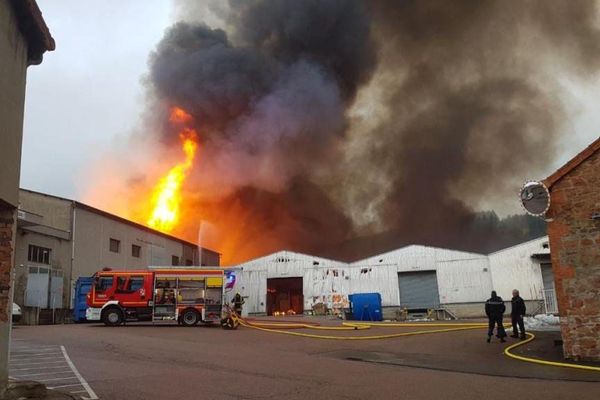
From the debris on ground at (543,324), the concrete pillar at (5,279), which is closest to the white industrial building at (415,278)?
the debris on ground at (543,324)

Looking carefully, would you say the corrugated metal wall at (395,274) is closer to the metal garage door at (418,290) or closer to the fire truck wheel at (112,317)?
the metal garage door at (418,290)

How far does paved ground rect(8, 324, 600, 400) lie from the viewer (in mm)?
7715

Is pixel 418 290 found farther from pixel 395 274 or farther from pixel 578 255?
pixel 578 255

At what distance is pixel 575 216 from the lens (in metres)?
11.2

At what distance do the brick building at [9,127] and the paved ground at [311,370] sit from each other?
1.89m

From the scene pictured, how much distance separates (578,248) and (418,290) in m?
23.4

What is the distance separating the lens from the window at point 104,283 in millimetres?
21797

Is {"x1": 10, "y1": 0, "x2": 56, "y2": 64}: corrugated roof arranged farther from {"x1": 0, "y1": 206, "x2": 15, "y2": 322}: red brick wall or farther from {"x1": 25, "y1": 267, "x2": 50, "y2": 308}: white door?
{"x1": 25, "y1": 267, "x2": 50, "y2": 308}: white door

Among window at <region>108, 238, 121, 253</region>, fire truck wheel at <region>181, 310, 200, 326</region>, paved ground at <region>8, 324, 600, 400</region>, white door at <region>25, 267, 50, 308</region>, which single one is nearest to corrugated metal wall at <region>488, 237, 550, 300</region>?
paved ground at <region>8, 324, 600, 400</region>

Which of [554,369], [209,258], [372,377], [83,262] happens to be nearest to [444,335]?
[554,369]

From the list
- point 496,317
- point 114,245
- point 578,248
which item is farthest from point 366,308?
point 114,245

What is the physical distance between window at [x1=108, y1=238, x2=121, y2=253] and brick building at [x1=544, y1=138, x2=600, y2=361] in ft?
96.7

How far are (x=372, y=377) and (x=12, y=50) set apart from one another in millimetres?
7624

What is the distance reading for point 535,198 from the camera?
461 inches
